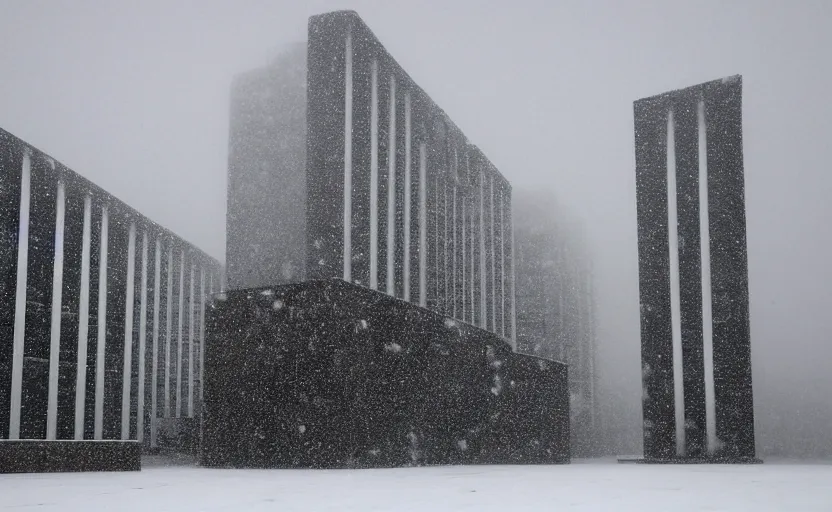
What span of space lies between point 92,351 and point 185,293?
1437 cm

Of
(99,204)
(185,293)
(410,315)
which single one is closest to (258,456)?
(410,315)

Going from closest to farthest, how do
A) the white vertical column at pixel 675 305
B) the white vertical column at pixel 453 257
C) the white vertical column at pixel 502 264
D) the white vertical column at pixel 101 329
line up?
1. the white vertical column at pixel 675 305
2. the white vertical column at pixel 101 329
3. the white vertical column at pixel 453 257
4. the white vertical column at pixel 502 264

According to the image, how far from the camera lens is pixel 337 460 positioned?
40.1ft

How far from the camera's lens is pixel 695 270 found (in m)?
26.7

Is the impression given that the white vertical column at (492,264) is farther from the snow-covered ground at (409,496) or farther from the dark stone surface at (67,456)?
the snow-covered ground at (409,496)

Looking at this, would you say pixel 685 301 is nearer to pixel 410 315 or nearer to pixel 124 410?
pixel 410 315

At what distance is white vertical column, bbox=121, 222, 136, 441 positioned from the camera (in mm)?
35562

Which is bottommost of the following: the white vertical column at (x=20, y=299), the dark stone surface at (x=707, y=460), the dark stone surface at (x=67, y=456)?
the dark stone surface at (x=707, y=460)

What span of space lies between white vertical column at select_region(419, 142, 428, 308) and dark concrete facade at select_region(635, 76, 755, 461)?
1207cm

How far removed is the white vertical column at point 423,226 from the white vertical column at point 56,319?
1492 centimetres

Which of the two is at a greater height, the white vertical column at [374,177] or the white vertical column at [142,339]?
the white vertical column at [374,177]

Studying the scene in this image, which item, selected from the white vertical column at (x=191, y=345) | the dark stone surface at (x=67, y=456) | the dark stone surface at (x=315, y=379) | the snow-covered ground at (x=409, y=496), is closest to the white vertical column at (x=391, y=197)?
the dark stone surface at (x=315, y=379)

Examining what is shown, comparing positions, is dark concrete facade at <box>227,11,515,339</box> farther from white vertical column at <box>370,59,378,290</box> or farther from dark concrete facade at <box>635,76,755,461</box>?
dark concrete facade at <box>635,76,755,461</box>

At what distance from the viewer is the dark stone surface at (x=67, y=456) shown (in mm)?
9148
